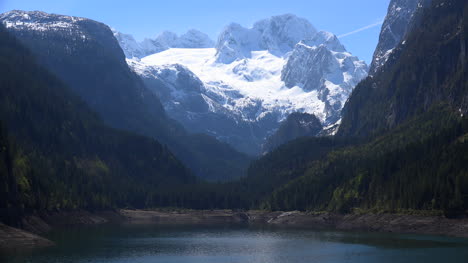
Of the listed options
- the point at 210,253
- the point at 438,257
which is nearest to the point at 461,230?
the point at 438,257

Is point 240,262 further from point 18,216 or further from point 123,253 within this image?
point 18,216

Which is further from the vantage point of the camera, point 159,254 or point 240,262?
point 159,254

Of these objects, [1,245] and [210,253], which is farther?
[210,253]

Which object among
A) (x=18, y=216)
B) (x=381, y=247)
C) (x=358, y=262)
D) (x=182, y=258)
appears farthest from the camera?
(x=18, y=216)

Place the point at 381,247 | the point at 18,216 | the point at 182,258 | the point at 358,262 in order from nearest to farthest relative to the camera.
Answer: the point at 358,262
the point at 182,258
the point at 381,247
the point at 18,216

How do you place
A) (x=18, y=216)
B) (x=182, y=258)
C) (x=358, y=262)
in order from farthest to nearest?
(x=18, y=216) → (x=182, y=258) → (x=358, y=262)

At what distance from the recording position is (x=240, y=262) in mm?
159500

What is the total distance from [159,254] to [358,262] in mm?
52724

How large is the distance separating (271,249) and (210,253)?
19590 mm

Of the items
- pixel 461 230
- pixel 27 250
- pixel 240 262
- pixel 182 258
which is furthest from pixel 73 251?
pixel 461 230

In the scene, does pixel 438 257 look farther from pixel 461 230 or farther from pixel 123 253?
pixel 123 253

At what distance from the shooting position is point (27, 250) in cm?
16412

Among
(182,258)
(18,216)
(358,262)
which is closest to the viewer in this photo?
(358,262)

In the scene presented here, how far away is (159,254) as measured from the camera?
176 meters
